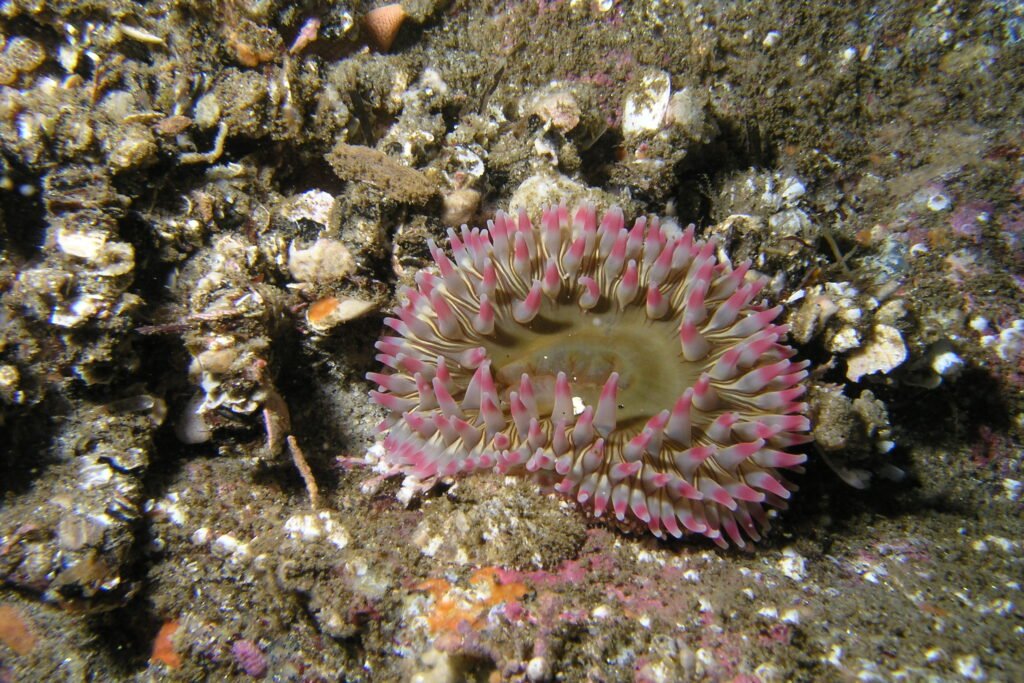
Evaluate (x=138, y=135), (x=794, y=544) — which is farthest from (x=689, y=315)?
(x=138, y=135)

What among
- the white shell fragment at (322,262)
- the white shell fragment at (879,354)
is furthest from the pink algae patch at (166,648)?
the white shell fragment at (879,354)

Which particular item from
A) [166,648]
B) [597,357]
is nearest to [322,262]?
[597,357]

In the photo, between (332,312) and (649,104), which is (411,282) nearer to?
(332,312)

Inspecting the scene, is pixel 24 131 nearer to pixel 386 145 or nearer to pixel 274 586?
pixel 386 145

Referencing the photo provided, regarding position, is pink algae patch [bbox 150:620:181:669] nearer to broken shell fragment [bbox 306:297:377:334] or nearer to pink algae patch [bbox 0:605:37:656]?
pink algae patch [bbox 0:605:37:656]

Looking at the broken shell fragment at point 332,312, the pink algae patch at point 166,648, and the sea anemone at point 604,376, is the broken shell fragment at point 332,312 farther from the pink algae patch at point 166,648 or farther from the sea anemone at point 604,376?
the pink algae patch at point 166,648

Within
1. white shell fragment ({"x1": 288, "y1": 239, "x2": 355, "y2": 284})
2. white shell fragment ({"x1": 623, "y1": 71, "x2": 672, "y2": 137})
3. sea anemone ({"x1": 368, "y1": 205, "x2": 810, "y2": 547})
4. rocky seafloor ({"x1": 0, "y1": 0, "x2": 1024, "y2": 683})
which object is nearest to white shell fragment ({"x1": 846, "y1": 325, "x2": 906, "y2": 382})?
rocky seafloor ({"x1": 0, "y1": 0, "x2": 1024, "y2": 683})
